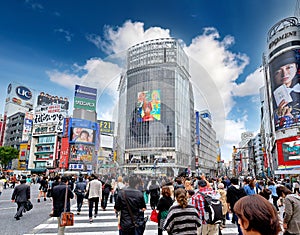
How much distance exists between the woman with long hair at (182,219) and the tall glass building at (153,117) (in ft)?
4.75

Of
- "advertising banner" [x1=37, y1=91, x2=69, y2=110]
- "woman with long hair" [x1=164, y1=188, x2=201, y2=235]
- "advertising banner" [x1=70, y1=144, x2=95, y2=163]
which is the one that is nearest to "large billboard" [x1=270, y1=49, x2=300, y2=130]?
"woman with long hair" [x1=164, y1=188, x2=201, y2=235]

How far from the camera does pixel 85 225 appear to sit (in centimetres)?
808

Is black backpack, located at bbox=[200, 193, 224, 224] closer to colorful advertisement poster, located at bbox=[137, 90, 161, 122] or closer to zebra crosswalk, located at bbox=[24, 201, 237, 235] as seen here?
colorful advertisement poster, located at bbox=[137, 90, 161, 122]

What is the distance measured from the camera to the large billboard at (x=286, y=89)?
131 ft

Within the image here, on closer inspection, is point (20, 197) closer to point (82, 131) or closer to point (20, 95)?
point (82, 131)

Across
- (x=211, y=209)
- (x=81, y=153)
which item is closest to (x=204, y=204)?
(x=211, y=209)

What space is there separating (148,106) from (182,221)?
3208 millimetres

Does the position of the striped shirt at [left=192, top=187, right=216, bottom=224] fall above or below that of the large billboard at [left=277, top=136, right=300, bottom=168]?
below

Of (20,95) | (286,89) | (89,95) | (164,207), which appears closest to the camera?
(164,207)

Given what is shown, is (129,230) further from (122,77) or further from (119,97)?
(122,77)

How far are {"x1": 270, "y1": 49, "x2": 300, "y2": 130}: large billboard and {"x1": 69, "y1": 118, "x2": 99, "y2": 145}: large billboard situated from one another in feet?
149

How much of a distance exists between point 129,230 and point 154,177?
1.90 m

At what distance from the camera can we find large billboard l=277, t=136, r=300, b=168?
39344 millimetres

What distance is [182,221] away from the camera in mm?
3625
